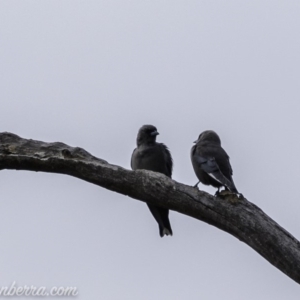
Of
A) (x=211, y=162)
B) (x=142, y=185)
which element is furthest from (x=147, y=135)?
(x=142, y=185)

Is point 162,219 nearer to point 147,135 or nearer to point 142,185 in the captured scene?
point 147,135

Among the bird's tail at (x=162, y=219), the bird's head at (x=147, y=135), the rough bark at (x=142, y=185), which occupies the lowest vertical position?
the rough bark at (x=142, y=185)

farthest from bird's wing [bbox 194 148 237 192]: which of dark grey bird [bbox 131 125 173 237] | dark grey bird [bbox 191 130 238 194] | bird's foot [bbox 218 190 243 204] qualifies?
bird's foot [bbox 218 190 243 204]

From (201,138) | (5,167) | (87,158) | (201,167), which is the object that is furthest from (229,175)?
(5,167)

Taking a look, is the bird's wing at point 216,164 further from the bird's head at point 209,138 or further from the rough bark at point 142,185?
the rough bark at point 142,185

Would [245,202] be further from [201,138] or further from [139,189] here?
[201,138]

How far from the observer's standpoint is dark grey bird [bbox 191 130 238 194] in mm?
7496

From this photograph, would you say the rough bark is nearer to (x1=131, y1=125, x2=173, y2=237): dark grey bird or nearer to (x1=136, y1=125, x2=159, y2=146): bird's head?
(x1=131, y1=125, x2=173, y2=237): dark grey bird

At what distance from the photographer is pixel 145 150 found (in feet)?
29.9

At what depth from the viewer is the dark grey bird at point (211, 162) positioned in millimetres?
7496

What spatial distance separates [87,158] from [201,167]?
7.06 feet

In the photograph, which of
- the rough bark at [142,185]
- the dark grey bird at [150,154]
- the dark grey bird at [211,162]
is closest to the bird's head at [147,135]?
the dark grey bird at [150,154]

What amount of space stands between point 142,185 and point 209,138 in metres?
2.70

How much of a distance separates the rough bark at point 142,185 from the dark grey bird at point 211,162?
4.20 ft
